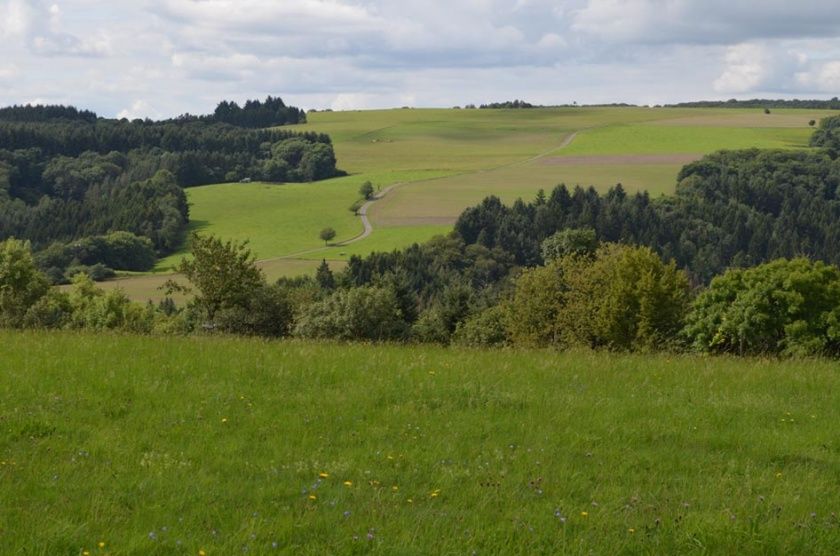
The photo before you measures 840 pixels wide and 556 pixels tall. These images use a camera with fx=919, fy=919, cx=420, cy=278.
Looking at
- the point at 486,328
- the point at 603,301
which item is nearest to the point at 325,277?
the point at 486,328

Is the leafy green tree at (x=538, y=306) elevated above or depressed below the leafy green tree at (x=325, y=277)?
above

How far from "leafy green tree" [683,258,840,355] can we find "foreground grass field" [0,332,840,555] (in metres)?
30.0

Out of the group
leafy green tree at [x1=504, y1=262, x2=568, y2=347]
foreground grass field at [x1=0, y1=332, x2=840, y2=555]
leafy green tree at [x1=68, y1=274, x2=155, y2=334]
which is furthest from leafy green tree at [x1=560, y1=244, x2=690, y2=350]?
foreground grass field at [x1=0, y1=332, x2=840, y2=555]

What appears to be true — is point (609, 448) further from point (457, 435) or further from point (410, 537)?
point (410, 537)

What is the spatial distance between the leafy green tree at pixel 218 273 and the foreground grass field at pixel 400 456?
34.2 meters

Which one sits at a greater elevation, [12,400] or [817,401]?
[12,400]

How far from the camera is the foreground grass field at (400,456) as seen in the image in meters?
8.48

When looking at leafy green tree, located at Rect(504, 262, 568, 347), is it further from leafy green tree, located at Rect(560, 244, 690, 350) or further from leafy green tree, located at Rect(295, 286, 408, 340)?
leafy green tree, located at Rect(295, 286, 408, 340)

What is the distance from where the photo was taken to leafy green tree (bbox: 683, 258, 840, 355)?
44750mm

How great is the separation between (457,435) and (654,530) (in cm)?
346

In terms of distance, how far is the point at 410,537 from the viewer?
8.34 meters

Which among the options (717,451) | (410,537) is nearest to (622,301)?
(717,451)

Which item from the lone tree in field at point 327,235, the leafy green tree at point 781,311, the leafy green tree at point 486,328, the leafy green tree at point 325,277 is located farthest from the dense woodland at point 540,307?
the lone tree in field at point 327,235

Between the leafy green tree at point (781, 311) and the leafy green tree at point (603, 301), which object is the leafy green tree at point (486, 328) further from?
the leafy green tree at point (781, 311)
